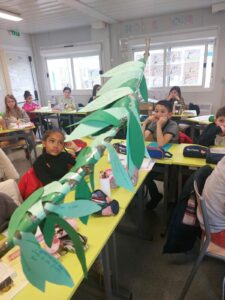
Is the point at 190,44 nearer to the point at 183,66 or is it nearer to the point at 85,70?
the point at 183,66

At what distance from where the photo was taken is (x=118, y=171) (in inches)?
10.5

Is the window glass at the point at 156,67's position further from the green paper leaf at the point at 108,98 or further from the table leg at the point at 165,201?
the green paper leaf at the point at 108,98

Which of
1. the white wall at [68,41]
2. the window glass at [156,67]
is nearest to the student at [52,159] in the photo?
the window glass at [156,67]

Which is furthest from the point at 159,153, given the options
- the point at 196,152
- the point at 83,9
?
the point at 83,9

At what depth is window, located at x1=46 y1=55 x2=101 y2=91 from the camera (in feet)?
20.2

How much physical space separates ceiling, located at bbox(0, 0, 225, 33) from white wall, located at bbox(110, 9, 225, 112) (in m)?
0.18

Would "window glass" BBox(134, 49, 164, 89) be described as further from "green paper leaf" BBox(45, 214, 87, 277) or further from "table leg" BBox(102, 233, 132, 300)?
"green paper leaf" BBox(45, 214, 87, 277)

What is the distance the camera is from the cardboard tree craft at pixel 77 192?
219 mm

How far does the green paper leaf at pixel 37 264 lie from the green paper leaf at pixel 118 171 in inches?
4.3

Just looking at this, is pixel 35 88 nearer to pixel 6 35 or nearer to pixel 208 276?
pixel 6 35

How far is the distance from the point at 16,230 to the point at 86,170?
3.9 inches

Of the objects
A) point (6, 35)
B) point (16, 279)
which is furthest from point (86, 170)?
point (6, 35)

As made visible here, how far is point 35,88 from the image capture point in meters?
6.80

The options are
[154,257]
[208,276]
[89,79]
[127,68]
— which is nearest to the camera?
[127,68]
